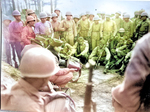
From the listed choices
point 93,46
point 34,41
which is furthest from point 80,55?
point 34,41

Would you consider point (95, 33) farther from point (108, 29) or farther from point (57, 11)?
point (57, 11)

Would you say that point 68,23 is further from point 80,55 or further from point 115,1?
point 115,1

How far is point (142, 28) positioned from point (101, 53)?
44 cm

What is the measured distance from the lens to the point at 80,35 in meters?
1.87

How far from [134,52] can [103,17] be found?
1.47 feet

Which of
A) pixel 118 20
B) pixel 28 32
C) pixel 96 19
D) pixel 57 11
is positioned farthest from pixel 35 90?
pixel 118 20

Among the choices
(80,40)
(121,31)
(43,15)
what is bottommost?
(80,40)

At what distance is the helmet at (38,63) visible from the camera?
1741 millimetres

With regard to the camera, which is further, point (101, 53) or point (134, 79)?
point (101, 53)

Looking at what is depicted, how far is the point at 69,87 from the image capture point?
195 centimetres

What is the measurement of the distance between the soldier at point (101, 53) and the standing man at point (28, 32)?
65cm

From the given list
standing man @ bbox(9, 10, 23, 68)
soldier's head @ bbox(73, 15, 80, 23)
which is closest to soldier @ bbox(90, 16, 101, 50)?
soldier's head @ bbox(73, 15, 80, 23)

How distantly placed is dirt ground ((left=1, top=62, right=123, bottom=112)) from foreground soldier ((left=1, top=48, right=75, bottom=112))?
0.29ft

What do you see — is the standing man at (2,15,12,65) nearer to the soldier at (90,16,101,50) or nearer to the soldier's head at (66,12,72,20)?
the soldier's head at (66,12,72,20)
